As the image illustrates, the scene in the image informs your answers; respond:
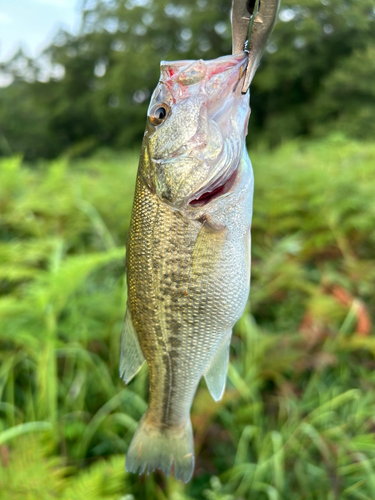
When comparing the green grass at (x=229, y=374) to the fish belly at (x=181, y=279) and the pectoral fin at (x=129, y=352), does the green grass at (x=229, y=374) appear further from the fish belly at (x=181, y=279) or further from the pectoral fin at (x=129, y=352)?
the fish belly at (x=181, y=279)

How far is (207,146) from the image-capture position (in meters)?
0.89

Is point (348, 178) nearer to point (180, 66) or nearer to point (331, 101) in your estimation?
point (180, 66)

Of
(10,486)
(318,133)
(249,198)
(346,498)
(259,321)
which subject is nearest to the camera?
(249,198)

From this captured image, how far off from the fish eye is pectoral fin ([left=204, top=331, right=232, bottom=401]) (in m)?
0.58

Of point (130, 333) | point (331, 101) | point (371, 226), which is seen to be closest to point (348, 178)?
point (371, 226)

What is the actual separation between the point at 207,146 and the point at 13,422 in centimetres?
188

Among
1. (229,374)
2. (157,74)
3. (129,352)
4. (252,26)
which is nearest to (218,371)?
(129,352)

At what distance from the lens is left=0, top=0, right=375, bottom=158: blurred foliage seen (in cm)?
1032

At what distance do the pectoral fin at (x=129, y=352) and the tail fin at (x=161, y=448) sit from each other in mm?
184

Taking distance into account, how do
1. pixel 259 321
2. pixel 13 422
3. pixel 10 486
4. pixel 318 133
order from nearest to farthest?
pixel 10 486, pixel 13 422, pixel 259 321, pixel 318 133

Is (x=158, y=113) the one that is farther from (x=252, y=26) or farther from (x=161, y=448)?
(x=161, y=448)

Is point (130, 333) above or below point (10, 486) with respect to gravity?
above

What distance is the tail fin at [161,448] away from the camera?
980mm

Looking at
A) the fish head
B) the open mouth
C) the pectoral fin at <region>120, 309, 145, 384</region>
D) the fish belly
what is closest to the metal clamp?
the fish head
